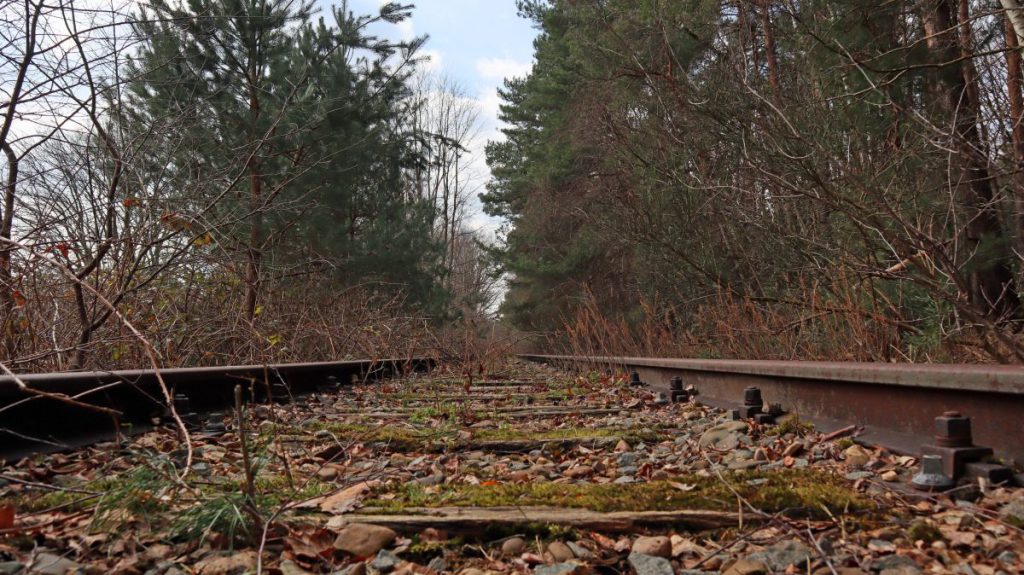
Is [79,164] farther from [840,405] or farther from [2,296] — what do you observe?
[840,405]

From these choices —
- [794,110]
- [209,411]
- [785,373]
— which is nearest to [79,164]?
[209,411]

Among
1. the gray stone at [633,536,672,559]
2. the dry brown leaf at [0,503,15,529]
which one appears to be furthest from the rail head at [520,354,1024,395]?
the dry brown leaf at [0,503,15,529]

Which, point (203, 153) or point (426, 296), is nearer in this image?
point (203, 153)

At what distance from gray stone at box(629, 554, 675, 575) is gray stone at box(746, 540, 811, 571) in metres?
0.20

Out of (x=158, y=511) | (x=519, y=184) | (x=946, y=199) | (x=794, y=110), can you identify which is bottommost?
(x=158, y=511)

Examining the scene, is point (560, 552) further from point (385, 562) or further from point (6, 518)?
point (6, 518)

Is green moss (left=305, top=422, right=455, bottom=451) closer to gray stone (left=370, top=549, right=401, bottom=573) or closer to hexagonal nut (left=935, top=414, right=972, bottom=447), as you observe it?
gray stone (left=370, top=549, right=401, bottom=573)

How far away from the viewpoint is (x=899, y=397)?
2.91 m

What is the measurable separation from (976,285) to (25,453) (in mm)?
8438

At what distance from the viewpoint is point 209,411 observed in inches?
182

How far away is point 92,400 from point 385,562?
2.60 metres

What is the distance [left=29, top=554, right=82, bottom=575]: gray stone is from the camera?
1608 millimetres

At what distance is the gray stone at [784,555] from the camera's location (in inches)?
64.3

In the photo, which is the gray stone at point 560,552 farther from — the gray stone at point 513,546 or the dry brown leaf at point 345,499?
the dry brown leaf at point 345,499
